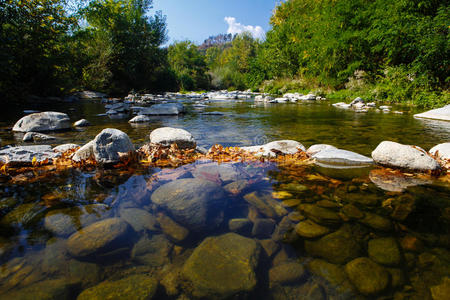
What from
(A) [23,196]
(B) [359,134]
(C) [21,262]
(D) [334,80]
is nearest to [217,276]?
(C) [21,262]

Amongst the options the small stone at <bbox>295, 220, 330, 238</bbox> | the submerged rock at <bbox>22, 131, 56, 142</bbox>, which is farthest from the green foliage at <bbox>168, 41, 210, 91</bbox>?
the small stone at <bbox>295, 220, 330, 238</bbox>

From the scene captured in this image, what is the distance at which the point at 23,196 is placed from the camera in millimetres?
2082

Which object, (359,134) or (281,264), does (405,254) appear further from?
(359,134)

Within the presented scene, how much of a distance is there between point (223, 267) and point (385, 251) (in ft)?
3.25

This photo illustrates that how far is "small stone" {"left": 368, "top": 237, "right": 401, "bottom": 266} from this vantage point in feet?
4.24

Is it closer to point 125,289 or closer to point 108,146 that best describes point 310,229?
point 125,289

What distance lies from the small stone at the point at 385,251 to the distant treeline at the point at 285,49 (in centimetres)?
1056

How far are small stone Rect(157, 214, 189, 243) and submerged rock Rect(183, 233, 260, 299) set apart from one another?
175 mm

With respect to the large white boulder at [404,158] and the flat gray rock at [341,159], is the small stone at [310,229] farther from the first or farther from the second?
the large white boulder at [404,158]

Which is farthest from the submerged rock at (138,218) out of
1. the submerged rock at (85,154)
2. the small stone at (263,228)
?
the submerged rock at (85,154)

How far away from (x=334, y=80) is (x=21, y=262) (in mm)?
19264

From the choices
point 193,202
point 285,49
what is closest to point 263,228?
point 193,202

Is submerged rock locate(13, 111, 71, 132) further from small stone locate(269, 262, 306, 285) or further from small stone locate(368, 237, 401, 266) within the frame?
small stone locate(368, 237, 401, 266)

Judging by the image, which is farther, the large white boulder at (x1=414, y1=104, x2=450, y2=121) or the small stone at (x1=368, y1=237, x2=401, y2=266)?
the large white boulder at (x1=414, y1=104, x2=450, y2=121)
